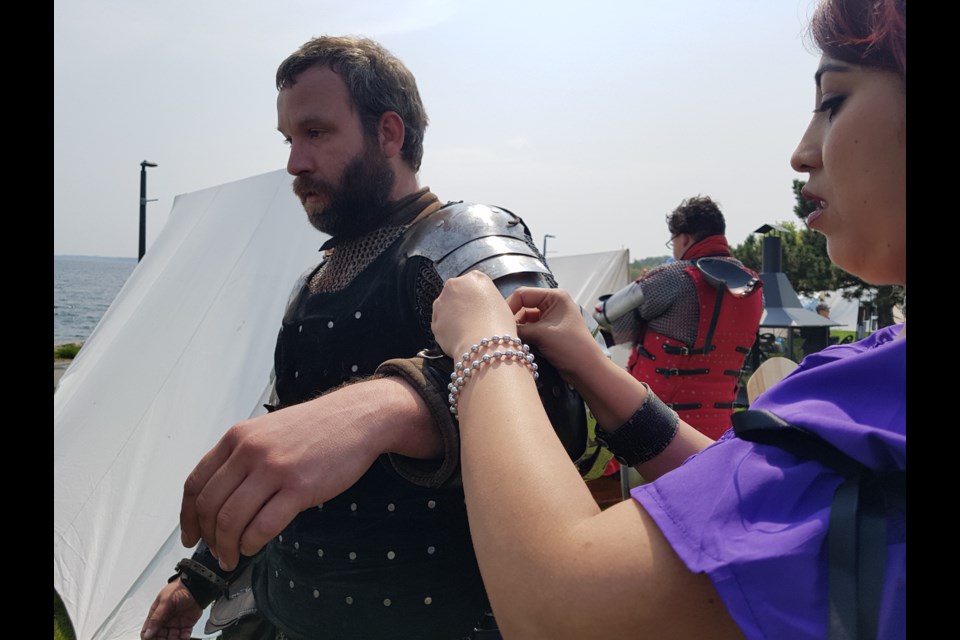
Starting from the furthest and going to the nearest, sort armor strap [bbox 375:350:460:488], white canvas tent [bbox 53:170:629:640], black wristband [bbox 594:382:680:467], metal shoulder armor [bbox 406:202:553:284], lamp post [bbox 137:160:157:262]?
1. lamp post [bbox 137:160:157:262]
2. white canvas tent [bbox 53:170:629:640]
3. metal shoulder armor [bbox 406:202:553:284]
4. black wristband [bbox 594:382:680:467]
5. armor strap [bbox 375:350:460:488]

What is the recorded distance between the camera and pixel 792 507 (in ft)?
1.89

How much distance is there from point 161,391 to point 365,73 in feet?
11.7

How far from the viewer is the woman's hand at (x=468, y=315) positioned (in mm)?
857

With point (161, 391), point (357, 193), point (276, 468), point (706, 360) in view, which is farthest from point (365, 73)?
point (161, 391)

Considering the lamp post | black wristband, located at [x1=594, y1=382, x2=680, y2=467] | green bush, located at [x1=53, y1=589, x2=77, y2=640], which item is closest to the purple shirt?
black wristband, located at [x1=594, y1=382, x2=680, y2=467]

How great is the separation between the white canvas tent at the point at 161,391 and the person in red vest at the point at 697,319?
2286mm

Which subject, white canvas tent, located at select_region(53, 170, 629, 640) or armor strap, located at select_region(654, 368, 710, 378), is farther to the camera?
armor strap, located at select_region(654, 368, 710, 378)

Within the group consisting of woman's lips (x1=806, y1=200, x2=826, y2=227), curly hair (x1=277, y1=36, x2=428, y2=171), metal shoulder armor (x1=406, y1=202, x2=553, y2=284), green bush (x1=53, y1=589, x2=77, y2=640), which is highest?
curly hair (x1=277, y1=36, x2=428, y2=171)

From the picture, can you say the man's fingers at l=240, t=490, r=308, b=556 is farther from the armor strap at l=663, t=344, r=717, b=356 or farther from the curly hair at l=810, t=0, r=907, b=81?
the armor strap at l=663, t=344, r=717, b=356

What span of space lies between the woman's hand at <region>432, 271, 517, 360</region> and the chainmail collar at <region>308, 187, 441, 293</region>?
24.0 inches

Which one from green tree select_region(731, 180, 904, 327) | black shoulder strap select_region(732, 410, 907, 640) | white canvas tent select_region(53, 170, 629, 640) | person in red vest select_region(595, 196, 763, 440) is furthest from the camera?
green tree select_region(731, 180, 904, 327)

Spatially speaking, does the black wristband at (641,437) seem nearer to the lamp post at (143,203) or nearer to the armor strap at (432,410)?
the armor strap at (432,410)

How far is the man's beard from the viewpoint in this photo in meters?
1.60
